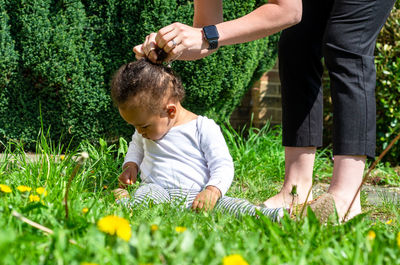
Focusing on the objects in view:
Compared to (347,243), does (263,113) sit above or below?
below

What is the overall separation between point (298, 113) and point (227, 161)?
441mm

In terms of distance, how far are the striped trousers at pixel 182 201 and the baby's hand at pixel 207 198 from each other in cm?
4

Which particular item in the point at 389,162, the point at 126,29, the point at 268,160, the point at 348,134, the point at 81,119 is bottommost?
the point at 389,162

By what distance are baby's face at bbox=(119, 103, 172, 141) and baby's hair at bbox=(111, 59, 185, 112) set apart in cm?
3

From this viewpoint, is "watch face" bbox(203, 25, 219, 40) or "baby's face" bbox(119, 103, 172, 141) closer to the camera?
"watch face" bbox(203, 25, 219, 40)

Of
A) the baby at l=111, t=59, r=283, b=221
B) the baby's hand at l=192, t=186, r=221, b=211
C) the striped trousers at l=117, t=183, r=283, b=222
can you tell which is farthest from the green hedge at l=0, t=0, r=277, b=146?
the baby's hand at l=192, t=186, r=221, b=211

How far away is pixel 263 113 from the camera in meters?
4.97

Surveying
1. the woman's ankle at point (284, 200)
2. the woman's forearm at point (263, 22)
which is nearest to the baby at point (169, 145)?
the woman's ankle at point (284, 200)

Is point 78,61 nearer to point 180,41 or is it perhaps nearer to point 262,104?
point 180,41

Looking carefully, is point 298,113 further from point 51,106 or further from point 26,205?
point 51,106

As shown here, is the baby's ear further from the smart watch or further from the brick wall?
the brick wall

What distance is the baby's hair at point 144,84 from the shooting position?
2219 millimetres

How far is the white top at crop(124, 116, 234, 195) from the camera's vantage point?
7.70 ft

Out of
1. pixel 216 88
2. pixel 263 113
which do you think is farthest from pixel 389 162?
pixel 216 88
